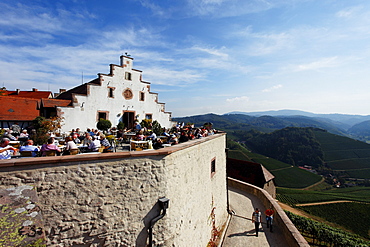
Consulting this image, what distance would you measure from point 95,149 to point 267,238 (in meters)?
12.9

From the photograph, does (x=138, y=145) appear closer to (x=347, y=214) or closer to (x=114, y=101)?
(x=114, y=101)

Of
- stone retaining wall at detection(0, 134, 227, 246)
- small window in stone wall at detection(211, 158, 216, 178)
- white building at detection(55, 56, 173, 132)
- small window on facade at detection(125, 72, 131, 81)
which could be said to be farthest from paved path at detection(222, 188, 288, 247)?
small window on facade at detection(125, 72, 131, 81)

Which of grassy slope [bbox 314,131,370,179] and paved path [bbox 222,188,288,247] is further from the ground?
paved path [bbox 222,188,288,247]

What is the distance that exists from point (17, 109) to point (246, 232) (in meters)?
20.7

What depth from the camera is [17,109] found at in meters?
15.3

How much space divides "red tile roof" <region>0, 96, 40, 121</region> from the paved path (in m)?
18.2

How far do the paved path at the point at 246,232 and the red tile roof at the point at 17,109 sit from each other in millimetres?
18231

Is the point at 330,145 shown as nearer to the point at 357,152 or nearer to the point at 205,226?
the point at 357,152

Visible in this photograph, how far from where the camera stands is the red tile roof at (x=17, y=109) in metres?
14.5

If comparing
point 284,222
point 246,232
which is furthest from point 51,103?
point 284,222

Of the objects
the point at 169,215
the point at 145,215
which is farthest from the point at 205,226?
the point at 145,215

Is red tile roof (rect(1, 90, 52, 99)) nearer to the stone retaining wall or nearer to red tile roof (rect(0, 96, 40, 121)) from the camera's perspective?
red tile roof (rect(0, 96, 40, 121))

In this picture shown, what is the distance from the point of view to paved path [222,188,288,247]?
484 inches

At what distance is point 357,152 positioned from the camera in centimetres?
11488
